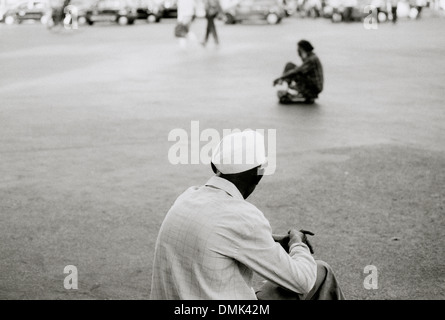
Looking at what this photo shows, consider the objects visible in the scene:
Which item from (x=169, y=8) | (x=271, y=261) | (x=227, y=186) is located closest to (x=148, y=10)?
(x=169, y=8)

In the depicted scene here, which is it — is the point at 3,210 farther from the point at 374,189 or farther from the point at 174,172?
the point at 374,189

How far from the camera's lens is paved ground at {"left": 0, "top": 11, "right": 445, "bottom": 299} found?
17.3 ft

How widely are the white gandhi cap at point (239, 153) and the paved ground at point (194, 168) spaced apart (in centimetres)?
202

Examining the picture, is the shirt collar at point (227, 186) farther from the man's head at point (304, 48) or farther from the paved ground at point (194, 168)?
the man's head at point (304, 48)

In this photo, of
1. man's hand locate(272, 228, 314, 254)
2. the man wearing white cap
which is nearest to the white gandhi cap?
the man wearing white cap

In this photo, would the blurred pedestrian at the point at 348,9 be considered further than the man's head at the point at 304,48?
Yes

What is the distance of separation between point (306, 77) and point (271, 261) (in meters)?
9.72

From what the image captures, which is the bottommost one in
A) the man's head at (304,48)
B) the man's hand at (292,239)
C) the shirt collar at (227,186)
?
the man's head at (304,48)

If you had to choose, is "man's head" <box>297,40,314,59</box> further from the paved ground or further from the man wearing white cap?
Result: the man wearing white cap

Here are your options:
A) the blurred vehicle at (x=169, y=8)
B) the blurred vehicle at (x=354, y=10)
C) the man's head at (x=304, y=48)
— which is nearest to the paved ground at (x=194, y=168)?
the man's head at (x=304, y=48)

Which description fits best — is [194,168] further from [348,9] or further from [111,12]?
[111,12]

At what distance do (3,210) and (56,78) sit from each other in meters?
9.80

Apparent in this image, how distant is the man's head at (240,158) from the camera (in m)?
3.00
